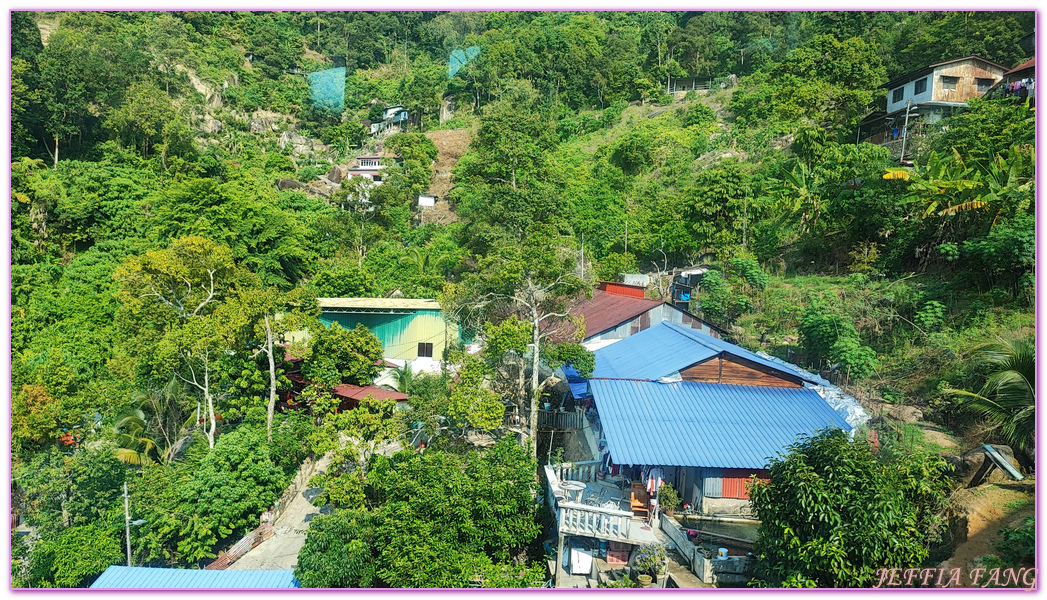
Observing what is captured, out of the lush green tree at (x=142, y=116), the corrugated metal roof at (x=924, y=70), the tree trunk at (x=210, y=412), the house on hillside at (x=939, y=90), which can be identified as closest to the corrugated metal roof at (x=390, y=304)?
the tree trunk at (x=210, y=412)

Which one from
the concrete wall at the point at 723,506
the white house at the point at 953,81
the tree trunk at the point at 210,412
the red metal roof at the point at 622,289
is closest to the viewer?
the concrete wall at the point at 723,506

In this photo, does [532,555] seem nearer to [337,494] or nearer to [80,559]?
[337,494]

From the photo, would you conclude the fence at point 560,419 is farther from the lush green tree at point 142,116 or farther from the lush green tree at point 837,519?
the lush green tree at point 142,116

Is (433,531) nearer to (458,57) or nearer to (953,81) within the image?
(953,81)

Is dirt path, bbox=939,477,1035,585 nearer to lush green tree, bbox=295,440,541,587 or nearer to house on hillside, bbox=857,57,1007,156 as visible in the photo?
lush green tree, bbox=295,440,541,587

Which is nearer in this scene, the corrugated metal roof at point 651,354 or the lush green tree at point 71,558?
the lush green tree at point 71,558

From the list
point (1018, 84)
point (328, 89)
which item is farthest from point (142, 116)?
point (1018, 84)

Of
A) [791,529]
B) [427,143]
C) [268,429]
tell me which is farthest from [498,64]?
[791,529]

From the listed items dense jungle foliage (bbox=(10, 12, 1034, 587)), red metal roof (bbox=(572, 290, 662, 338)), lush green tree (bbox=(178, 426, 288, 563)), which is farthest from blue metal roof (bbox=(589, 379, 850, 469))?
lush green tree (bbox=(178, 426, 288, 563))
